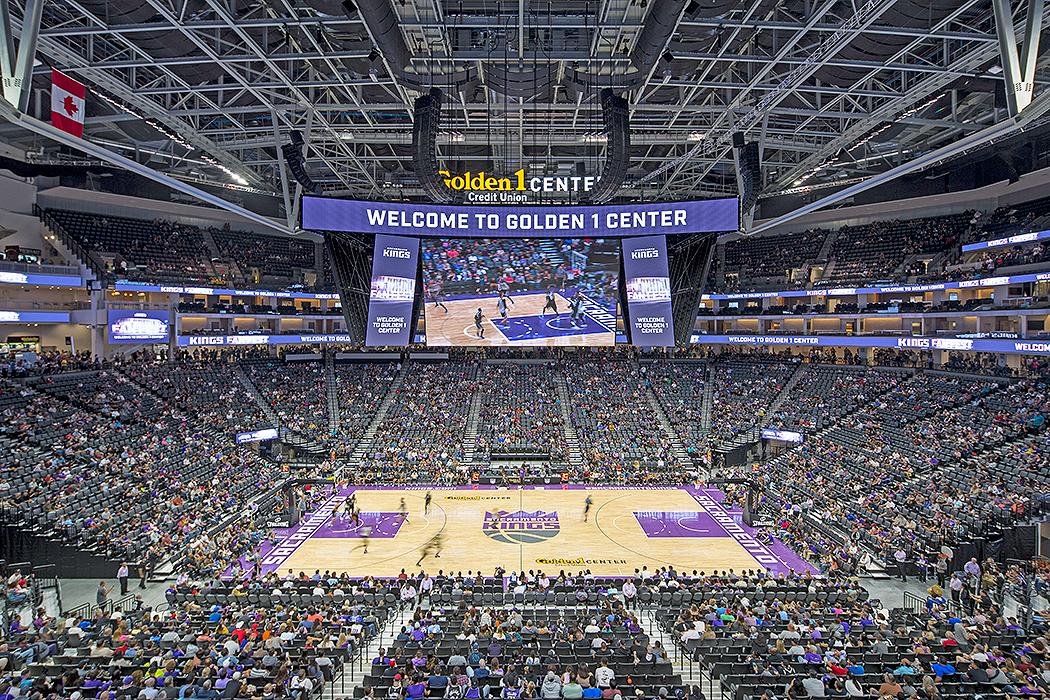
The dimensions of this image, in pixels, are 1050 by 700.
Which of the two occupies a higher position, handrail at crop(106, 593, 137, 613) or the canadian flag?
the canadian flag

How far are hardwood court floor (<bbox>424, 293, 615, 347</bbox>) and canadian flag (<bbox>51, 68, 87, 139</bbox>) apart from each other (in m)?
17.9

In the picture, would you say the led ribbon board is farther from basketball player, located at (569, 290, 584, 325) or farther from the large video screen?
the large video screen

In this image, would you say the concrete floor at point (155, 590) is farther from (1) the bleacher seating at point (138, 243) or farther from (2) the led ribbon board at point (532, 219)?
(1) the bleacher seating at point (138, 243)

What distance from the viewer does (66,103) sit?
17.3 meters

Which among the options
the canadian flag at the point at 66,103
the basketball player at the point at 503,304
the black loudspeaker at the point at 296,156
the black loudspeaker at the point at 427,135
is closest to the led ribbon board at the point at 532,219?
the black loudspeaker at the point at 296,156

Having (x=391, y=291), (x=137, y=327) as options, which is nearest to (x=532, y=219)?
A: (x=391, y=291)

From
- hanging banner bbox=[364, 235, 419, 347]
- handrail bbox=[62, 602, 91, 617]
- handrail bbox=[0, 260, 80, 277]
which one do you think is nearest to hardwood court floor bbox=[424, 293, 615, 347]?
hanging banner bbox=[364, 235, 419, 347]

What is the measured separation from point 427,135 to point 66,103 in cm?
1019

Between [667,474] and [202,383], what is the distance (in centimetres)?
3021

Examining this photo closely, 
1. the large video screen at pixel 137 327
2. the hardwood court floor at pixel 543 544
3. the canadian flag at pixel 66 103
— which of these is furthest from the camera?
the large video screen at pixel 137 327

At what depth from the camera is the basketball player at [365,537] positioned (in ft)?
83.5

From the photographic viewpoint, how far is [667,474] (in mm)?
36656

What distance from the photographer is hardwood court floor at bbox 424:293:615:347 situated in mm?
33438

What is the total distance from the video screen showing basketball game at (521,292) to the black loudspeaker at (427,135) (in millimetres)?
10425
